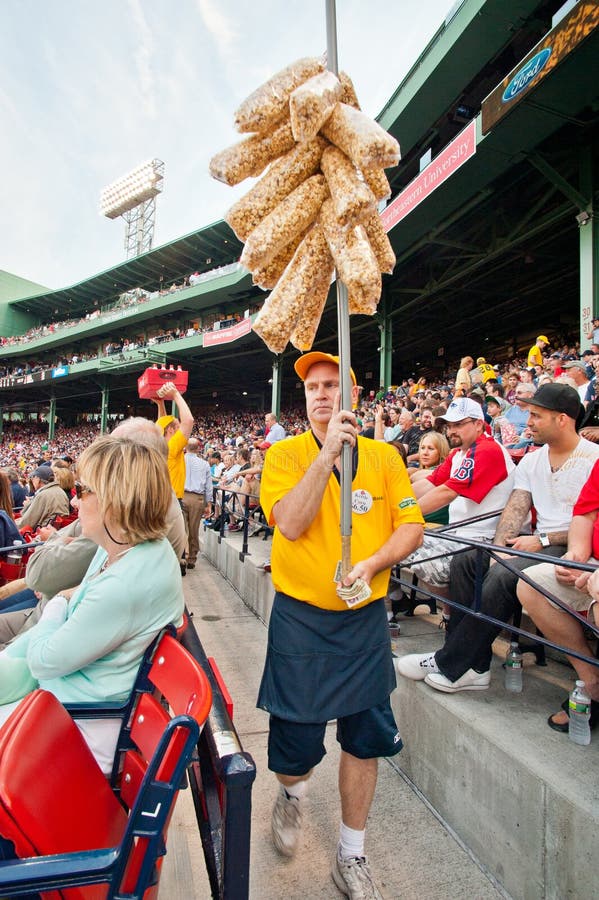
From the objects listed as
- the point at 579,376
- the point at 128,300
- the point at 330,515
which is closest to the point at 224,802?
the point at 330,515

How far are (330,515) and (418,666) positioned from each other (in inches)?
47.6

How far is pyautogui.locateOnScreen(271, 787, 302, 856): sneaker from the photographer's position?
191 cm

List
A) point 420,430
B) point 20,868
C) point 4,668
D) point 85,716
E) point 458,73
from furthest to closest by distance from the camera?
point 458,73 < point 420,430 < point 4,668 < point 85,716 < point 20,868

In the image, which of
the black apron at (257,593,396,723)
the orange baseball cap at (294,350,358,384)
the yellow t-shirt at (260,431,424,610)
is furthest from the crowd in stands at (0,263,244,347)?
the black apron at (257,593,396,723)

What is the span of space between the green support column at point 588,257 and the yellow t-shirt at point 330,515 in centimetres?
940

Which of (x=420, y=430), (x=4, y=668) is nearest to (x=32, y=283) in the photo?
(x=420, y=430)

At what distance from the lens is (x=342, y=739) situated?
185 cm

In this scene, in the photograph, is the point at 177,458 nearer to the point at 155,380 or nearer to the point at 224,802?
the point at 155,380

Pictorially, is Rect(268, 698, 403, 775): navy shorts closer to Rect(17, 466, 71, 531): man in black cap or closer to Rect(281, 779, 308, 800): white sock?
Rect(281, 779, 308, 800): white sock

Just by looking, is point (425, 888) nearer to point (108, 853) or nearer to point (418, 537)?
point (418, 537)

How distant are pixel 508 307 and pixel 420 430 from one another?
692 inches

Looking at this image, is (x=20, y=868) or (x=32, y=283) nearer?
(x=20, y=868)

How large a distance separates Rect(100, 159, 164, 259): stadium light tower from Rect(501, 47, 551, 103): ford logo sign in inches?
1994

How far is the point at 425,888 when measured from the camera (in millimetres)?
1797
